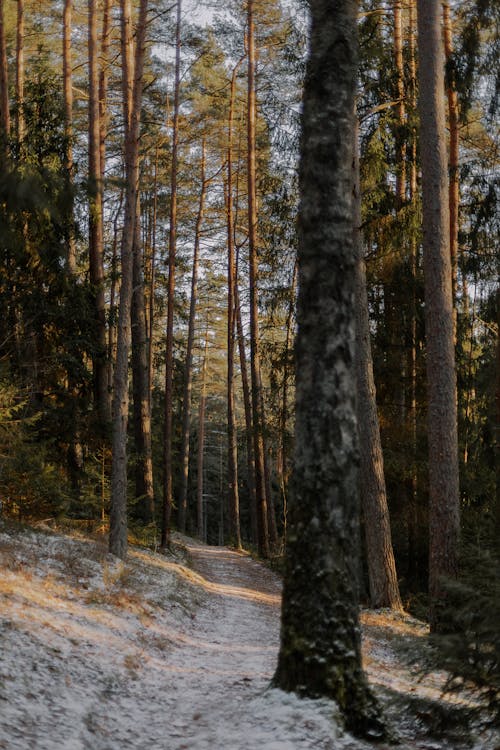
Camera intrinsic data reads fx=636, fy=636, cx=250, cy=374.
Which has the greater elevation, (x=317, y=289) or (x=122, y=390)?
(x=317, y=289)

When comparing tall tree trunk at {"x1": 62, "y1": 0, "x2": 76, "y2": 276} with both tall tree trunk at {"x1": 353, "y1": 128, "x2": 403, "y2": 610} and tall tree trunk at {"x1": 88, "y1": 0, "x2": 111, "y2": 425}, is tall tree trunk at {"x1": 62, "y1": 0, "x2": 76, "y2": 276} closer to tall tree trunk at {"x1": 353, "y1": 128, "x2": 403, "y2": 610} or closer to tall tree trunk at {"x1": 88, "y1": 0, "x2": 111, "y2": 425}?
tall tree trunk at {"x1": 88, "y1": 0, "x2": 111, "y2": 425}

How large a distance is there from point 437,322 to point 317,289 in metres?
4.78

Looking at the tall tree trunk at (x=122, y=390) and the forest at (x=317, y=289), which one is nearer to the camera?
the forest at (x=317, y=289)

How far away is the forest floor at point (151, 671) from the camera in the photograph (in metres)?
4.31

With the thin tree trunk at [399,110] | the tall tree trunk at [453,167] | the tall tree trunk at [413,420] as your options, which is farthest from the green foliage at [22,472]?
the tall tree trunk at [453,167]

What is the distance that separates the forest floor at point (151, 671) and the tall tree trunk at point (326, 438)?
0.94ft

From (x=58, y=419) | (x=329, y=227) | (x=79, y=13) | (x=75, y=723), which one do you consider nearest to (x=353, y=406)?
(x=329, y=227)

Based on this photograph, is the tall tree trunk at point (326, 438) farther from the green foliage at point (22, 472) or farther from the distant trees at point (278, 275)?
the green foliage at point (22, 472)

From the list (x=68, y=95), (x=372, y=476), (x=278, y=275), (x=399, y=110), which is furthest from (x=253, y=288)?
(x=372, y=476)

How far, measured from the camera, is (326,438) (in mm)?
4625

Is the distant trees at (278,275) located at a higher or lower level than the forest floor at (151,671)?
higher

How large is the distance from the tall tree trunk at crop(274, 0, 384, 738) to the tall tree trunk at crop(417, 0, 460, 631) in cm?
449

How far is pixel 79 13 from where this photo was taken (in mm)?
18875

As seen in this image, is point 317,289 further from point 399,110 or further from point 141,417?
point 141,417
